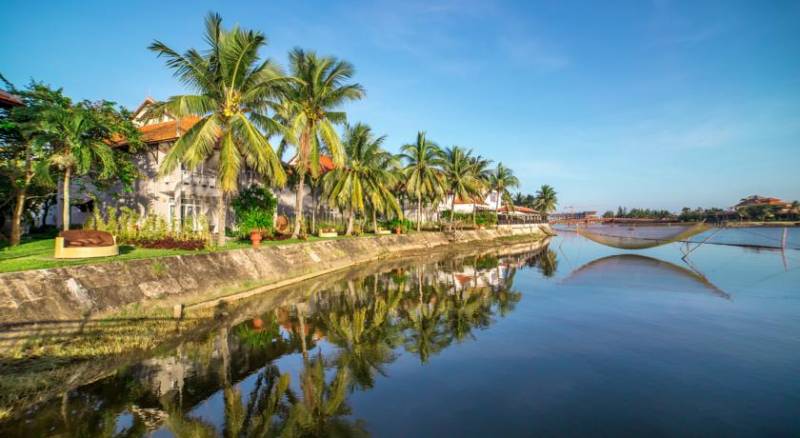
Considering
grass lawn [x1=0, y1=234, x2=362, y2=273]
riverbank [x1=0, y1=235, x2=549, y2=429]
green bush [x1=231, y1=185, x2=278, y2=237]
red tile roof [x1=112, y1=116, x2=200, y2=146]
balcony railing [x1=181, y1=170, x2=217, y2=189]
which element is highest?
red tile roof [x1=112, y1=116, x2=200, y2=146]

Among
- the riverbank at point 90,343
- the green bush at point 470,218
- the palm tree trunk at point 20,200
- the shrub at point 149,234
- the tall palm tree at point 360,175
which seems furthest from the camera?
the green bush at point 470,218

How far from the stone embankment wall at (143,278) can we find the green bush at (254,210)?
3.40 m

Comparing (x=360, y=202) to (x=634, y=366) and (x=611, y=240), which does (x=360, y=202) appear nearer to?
(x=634, y=366)

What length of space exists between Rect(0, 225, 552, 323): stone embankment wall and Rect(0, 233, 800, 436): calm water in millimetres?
2250

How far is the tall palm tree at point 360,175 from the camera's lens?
28.0 m

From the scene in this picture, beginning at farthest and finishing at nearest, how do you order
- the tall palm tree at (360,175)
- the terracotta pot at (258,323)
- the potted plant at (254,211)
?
the tall palm tree at (360,175), the potted plant at (254,211), the terracotta pot at (258,323)

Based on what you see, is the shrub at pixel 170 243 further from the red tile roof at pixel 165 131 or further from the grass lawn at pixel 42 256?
the red tile roof at pixel 165 131

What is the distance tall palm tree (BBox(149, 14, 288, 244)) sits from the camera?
16062 millimetres

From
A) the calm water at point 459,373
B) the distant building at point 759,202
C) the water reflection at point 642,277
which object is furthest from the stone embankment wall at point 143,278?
the distant building at point 759,202

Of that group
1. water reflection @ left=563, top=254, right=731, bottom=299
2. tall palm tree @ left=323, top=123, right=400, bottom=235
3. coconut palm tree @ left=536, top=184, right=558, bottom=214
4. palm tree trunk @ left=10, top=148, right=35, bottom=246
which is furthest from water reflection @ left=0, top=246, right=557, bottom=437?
coconut palm tree @ left=536, top=184, right=558, bottom=214

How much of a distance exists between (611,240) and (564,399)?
34.3 m

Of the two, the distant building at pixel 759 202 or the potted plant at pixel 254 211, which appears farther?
the distant building at pixel 759 202

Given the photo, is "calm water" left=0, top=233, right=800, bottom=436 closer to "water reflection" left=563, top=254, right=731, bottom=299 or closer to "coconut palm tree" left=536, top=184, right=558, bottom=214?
"water reflection" left=563, top=254, right=731, bottom=299

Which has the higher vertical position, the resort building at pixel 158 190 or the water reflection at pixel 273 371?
the resort building at pixel 158 190
